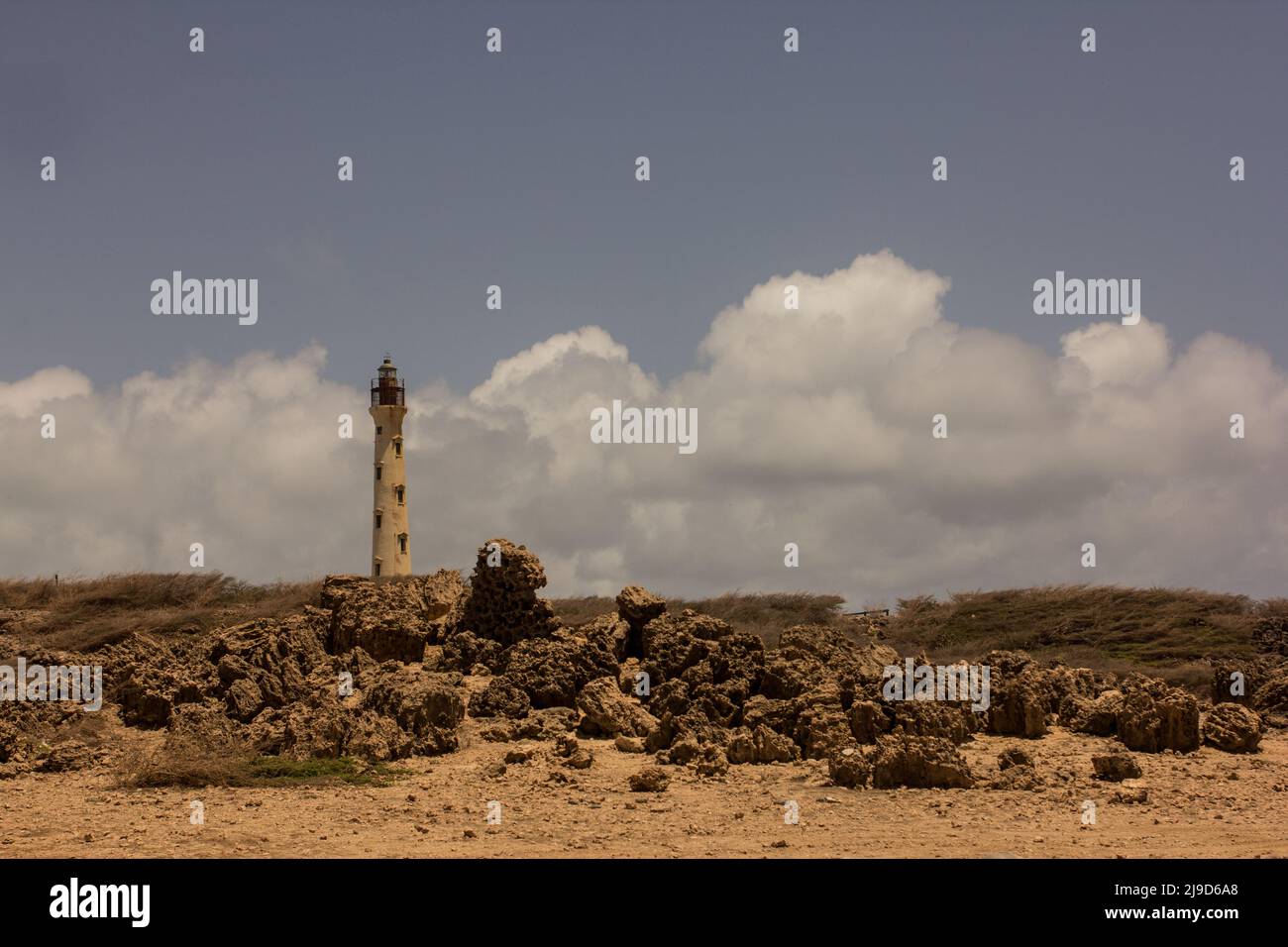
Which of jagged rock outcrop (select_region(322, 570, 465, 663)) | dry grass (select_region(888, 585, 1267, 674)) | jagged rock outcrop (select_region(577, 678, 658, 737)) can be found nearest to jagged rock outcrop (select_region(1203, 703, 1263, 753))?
jagged rock outcrop (select_region(577, 678, 658, 737))

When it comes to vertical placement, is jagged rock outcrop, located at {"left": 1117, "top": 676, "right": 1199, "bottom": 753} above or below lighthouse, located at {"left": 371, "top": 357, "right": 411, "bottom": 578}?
below

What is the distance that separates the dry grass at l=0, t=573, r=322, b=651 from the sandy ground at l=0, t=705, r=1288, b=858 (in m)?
10.6

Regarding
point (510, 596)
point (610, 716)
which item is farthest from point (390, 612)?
point (610, 716)

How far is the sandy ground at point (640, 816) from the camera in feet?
36.4

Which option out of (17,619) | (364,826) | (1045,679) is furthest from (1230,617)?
(17,619)

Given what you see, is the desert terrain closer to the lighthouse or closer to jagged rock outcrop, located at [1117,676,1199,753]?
jagged rock outcrop, located at [1117,676,1199,753]

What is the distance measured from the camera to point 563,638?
64.1 ft

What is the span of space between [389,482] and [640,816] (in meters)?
33.1

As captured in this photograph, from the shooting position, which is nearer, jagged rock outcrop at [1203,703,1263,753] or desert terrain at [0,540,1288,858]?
desert terrain at [0,540,1288,858]

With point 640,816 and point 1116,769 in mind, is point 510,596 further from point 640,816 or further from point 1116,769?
point 1116,769

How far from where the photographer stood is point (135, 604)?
98.6ft

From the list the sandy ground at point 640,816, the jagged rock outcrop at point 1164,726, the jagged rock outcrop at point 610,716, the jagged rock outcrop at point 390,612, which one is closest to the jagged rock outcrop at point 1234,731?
the jagged rock outcrop at point 1164,726

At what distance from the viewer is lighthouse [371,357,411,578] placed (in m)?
43.7

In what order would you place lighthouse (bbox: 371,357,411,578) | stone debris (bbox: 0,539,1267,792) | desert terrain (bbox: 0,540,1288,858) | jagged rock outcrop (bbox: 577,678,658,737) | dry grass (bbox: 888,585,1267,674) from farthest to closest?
lighthouse (bbox: 371,357,411,578) → dry grass (bbox: 888,585,1267,674) → jagged rock outcrop (bbox: 577,678,658,737) → stone debris (bbox: 0,539,1267,792) → desert terrain (bbox: 0,540,1288,858)
